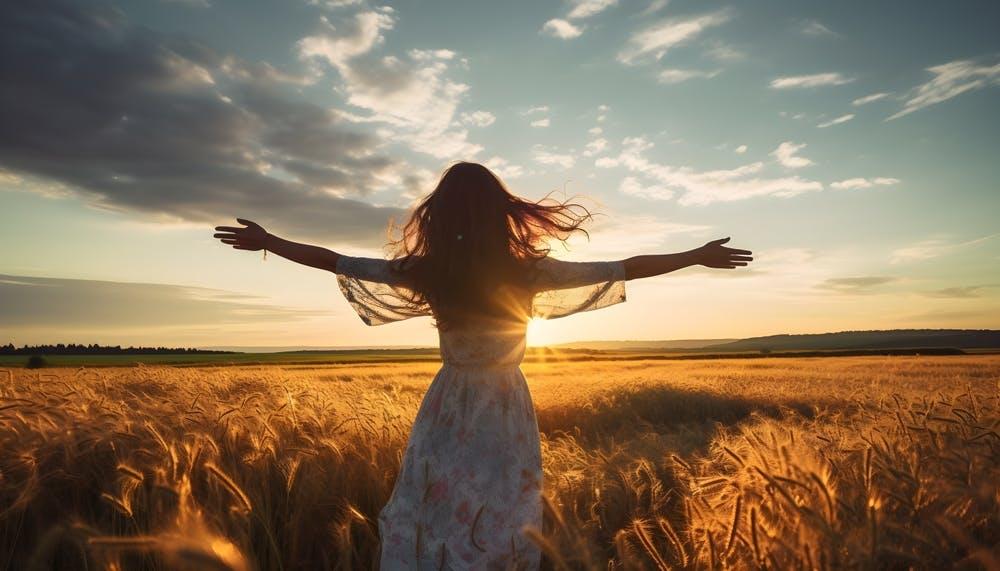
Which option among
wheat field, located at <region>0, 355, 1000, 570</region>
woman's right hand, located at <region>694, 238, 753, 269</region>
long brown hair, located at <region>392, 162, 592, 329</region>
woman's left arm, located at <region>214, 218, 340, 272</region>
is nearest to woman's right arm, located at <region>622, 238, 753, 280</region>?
woman's right hand, located at <region>694, 238, 753, 269</region>

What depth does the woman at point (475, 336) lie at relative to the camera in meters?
2.92

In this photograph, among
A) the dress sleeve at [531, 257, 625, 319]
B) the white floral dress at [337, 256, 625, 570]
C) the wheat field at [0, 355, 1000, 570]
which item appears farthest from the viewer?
the dress sleeve at [531, 257, 625, 319]

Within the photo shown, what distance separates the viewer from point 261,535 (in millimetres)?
3195

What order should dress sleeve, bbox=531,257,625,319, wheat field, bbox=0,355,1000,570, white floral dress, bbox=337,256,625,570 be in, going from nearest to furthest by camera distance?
wheat field, bbox=0,355,1000,570, white floral dress, bbox=337,256,625,570, dress sleeve, bbox=531,257,625,319

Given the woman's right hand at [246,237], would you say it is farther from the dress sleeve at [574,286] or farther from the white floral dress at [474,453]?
the dress sleeve at [574,286]

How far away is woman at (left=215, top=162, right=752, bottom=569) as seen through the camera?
9.58ft

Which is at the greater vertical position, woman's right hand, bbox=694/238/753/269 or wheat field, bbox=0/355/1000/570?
woman's right hand, bbox=694/238/753/269

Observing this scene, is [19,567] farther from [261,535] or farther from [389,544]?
[389,544]

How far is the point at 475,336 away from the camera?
3162 mm

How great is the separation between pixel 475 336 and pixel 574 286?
0.65m

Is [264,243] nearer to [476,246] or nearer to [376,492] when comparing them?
[476,246]

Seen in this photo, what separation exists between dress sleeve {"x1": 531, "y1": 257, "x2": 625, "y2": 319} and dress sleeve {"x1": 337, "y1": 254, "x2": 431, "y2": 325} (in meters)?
0.69

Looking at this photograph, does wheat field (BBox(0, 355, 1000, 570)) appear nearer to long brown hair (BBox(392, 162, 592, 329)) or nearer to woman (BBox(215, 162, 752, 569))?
woman (BBox(215, 162, 752, 569))

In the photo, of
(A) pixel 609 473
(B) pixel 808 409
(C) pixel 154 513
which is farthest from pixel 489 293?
(B) pixel 808 409
